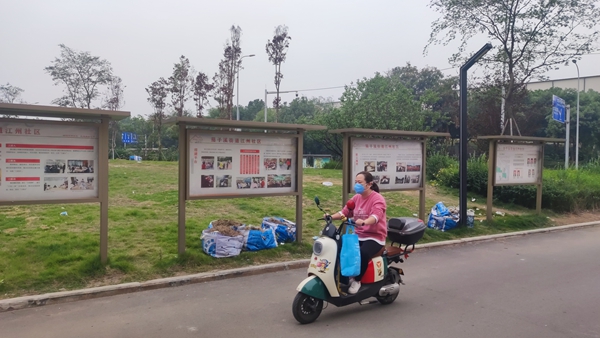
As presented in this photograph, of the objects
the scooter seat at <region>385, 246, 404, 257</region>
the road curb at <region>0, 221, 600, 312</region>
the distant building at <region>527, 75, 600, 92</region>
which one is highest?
the distant building at <region>527, 75, 600, 92</region>

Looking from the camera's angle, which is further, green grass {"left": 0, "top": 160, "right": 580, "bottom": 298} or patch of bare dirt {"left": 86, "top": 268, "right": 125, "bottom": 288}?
green grass {"left": 0, "top": 160, "right": 580, "bottom": 298}

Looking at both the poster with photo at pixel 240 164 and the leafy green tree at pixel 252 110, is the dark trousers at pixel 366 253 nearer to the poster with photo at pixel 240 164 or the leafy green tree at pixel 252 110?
the poster with photo at pixel 240 164

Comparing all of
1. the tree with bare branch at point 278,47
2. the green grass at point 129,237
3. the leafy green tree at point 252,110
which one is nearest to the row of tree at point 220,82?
the tree with bare branch at point 278,47

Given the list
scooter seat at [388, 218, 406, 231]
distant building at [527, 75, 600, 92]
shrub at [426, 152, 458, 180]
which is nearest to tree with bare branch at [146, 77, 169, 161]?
shrub at [426, 152, 458, 180]

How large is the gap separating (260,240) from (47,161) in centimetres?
334

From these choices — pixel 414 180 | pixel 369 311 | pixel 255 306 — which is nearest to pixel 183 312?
pixel 255 306

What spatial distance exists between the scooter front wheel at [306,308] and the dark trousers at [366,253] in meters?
0.54

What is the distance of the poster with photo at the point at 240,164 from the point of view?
23.9ft

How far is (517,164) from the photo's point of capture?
1191cm

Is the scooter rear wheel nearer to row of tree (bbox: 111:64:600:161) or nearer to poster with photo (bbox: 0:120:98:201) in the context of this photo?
poster with photo (bbox: 0:120:98:201)

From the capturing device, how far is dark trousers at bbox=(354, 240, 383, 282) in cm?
527

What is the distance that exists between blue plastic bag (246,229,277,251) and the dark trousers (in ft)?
9.20

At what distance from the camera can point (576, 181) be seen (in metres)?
15.3

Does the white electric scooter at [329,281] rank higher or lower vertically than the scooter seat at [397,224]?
lower
